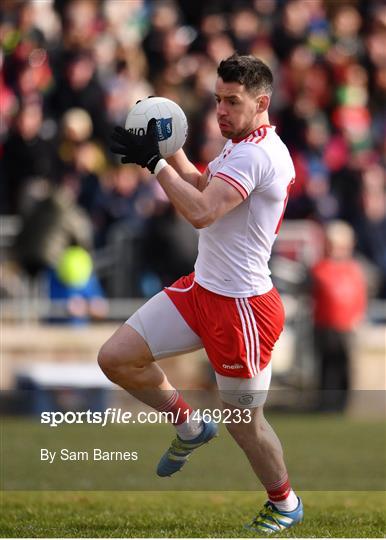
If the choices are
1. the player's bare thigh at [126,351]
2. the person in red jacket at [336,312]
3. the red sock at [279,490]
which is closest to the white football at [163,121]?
the player's bare thigh at [126,351]

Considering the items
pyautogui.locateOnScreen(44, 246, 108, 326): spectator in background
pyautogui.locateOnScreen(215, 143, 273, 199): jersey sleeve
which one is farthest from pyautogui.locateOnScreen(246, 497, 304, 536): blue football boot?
pyautogui.locateOnScreen(44, 246, 108, 326): spectator in background

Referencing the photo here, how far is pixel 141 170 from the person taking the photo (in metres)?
15.4

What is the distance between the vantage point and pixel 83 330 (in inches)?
583

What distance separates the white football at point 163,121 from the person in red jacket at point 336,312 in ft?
25.1

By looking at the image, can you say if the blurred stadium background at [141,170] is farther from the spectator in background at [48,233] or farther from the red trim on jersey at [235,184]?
the red trim on jersey at [235,184]

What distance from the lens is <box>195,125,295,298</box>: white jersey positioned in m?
7.35

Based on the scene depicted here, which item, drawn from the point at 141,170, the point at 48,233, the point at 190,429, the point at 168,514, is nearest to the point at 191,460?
the point at 168,514

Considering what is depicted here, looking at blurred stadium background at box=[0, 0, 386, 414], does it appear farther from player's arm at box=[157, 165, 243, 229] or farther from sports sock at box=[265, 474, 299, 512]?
player's arm at box=[157, 165, 243, 229]

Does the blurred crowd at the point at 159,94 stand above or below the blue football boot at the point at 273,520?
above

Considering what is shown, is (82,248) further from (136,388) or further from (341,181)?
(136,388)

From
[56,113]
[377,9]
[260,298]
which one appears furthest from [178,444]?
[377,9]

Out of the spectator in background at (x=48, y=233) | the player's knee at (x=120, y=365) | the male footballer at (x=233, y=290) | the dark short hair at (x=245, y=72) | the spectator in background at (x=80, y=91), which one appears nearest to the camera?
the male footballer at (x=233, y=290)

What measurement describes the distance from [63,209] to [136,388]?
6.59 m

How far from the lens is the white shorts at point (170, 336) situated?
24.9 ft
